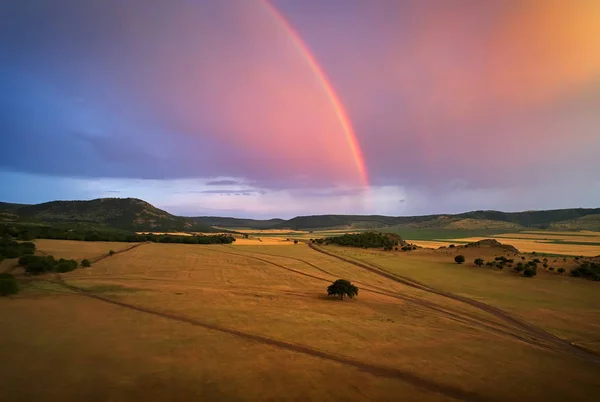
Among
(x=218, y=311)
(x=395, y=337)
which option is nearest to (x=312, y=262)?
(x=218, y=311)

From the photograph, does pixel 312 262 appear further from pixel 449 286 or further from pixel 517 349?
pixel 517 349

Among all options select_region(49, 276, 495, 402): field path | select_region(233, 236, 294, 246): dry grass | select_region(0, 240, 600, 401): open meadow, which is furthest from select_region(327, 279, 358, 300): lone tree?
select_region(233, 236, 294, 246): dry grass

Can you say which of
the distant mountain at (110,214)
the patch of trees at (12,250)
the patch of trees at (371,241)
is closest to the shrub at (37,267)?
the patch of trees at (12,250)

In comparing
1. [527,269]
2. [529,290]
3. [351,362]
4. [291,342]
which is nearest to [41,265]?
[291,342]

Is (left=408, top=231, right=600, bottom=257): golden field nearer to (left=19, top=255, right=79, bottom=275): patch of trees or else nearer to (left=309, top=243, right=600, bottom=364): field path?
(left=309, top=243, right=600, bottom=364): field path

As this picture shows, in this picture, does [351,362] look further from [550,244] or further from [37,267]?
[550,244]

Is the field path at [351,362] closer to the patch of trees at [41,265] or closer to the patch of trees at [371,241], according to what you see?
the patch of trees at [41,265]

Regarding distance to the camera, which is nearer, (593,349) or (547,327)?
(593,349)
